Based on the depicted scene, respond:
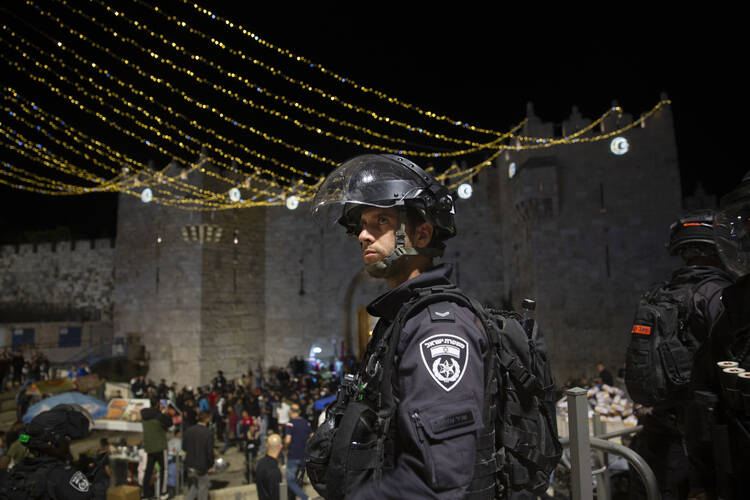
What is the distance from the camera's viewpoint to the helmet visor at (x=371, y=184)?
1934mm

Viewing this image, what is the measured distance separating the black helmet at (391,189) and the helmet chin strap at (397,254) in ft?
0.28

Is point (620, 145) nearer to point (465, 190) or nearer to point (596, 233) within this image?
point (596, 233)

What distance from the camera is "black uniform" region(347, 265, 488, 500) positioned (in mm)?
1314

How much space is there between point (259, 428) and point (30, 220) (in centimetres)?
2888

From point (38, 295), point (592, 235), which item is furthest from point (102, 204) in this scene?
point (592, 235)

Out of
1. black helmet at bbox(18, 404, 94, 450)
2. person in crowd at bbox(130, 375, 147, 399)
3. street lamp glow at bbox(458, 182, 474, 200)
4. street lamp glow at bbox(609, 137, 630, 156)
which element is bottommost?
person in crowd at bbox(130, 375, 147, 399)

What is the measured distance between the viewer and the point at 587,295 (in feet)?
43.1

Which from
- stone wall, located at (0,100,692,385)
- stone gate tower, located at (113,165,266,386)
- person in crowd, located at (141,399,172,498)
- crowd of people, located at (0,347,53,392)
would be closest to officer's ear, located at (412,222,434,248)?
person in crowd, located at (141,399,172,498)

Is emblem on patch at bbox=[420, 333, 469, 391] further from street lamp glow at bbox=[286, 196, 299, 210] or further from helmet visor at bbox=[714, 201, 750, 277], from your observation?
street lamp glow at bbox=[286, 196, 299, 210]

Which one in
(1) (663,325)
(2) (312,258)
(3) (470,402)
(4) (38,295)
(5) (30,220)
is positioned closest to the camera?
(3) (470,402)

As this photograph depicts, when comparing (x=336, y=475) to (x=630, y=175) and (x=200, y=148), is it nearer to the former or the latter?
(x=630, y=175)

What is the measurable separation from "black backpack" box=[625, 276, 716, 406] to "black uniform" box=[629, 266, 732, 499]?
0.17ft

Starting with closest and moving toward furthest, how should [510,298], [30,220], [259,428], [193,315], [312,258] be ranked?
[259,428]
[510,298]
[193,315]
[312,258]
[30,220]

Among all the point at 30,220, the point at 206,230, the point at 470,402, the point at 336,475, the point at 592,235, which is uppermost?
the point at 30,220
